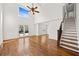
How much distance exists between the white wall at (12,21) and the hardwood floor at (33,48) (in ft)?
0.33

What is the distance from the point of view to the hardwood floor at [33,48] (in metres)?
1.81

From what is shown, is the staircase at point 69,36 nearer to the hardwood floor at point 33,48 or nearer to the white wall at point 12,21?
the hardwood floor at point 33,48

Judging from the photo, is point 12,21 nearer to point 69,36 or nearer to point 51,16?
point 51,16

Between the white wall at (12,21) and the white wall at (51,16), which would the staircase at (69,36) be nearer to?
the white wall at (51,16)

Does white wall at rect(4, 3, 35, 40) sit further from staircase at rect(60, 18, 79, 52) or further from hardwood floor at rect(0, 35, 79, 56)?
staircase at rect(60, 18, 79, 52)

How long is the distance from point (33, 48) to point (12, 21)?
0.47 m

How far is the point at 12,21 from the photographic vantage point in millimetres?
1806

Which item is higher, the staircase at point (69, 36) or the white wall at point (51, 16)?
the white wall at point (51, 16)

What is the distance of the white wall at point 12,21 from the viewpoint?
181cm

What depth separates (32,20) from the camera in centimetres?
183

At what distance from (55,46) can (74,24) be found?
1.31 feet

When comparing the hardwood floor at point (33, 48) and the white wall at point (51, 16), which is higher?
the white wall at point (51, 16)

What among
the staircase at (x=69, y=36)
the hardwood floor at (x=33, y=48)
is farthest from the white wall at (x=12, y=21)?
the staircase at (x=69, y=36)

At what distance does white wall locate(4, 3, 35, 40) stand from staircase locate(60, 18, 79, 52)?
446 mm
